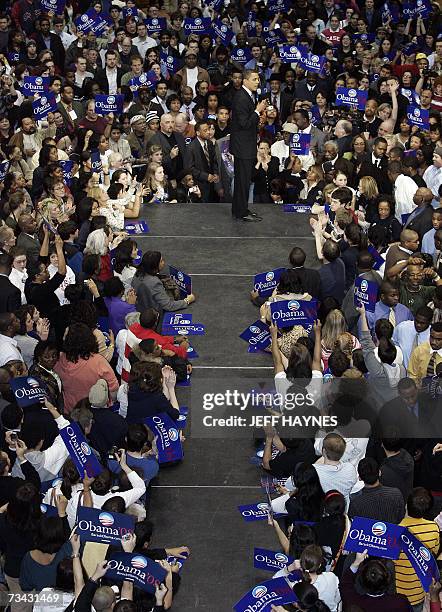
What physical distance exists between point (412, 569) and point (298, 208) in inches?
276

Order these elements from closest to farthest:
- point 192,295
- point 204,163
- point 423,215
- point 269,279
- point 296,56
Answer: point 269,279 → point 192,295 → point 423,215 → point 204,163 → point 296,56

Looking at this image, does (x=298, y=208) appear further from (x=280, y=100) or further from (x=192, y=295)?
(x=280, y=100)

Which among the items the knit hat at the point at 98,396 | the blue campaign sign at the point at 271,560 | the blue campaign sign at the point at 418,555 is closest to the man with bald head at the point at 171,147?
the knit hat at the point at 98,396

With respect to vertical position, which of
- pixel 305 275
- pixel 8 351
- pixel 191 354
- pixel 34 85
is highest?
pixel 8 351

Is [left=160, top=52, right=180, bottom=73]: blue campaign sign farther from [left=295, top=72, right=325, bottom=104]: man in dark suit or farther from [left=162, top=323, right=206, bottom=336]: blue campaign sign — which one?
[left=162, top=323, right=206, bottom=336]: blue campaign sign

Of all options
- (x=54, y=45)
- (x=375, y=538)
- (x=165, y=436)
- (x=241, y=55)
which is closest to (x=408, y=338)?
(x=165, y=436)

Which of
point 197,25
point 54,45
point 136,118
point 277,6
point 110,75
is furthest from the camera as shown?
point 277,6

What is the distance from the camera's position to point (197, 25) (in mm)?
20250

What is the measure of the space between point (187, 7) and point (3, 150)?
6.95m

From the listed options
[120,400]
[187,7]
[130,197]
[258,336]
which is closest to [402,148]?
[130,197]

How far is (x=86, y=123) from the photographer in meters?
16.2

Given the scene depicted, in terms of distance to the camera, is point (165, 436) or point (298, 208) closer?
point (165, 436)

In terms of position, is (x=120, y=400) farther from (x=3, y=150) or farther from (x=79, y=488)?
(x=3, y=150)

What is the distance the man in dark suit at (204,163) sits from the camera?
15.4 meters
